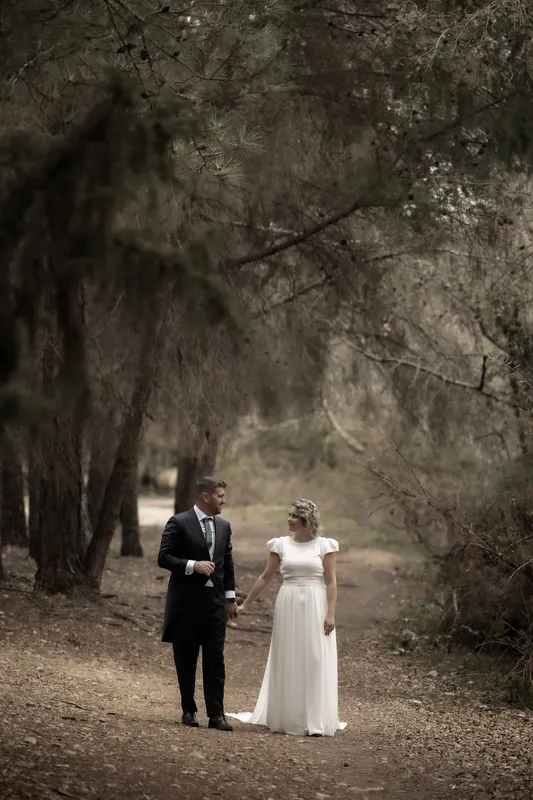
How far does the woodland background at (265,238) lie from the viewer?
4551mm

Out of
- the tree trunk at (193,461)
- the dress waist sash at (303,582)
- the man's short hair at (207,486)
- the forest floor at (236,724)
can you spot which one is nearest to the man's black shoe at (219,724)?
the forest floor at (236,724)

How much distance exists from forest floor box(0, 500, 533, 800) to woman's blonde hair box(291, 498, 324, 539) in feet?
4.76

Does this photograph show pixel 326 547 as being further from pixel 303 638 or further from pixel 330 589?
pixel 303 638

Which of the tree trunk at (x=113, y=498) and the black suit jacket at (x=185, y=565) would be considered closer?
the black suit jacket at (x=185, y=565)

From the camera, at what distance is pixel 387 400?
17.8 metres

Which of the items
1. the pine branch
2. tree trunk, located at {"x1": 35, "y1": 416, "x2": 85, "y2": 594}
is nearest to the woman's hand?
tree trunk, located at {"x1": 35, "y1": 416, "x2": 85, "y2": 594}

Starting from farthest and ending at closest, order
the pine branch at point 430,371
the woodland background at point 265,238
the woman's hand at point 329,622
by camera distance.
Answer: the pine branch at point 430,371, the woman's hand at point 329,622, the woodland background at point 265,238

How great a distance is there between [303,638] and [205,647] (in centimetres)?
75

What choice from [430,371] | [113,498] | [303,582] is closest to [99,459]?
[113,498]

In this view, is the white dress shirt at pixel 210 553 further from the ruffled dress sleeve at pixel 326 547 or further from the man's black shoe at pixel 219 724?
the man's black shoe at pixel 219 724

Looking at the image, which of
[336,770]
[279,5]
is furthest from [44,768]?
[279,5]

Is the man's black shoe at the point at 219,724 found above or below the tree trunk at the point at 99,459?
below

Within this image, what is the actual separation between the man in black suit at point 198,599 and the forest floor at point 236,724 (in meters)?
0.28

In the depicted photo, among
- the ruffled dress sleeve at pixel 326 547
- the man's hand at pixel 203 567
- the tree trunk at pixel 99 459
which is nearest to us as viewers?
the man's hand at pixel 203 567
